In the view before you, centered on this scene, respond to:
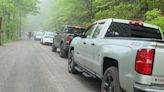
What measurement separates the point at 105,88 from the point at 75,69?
460 centimetres

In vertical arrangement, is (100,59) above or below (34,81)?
above

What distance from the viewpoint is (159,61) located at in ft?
18.8

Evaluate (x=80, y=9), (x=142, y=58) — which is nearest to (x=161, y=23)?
(x=142, y=58)

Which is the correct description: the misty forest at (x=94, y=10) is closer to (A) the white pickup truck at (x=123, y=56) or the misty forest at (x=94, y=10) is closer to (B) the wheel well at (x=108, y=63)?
(A) the white pickup truck at (x=123, y=56)

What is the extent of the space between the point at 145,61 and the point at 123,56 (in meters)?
0.73

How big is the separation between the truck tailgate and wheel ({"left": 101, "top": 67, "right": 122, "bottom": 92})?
3.78 ft

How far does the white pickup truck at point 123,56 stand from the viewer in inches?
227

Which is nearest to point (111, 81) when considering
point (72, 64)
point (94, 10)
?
point (72, 64)

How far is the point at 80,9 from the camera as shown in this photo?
31.1 m

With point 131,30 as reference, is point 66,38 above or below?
below

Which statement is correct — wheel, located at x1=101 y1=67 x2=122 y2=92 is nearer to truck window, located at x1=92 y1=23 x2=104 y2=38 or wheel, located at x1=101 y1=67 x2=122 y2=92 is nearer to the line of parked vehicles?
the line of parked vehicles

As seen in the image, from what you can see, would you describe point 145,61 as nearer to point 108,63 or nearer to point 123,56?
point 123,56

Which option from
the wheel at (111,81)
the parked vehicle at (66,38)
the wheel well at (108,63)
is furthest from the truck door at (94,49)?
the parked vehicle at (66,38)

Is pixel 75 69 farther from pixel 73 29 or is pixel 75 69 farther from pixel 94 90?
pixel 73 29
